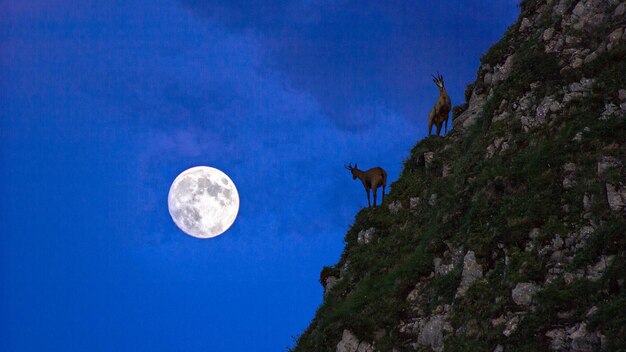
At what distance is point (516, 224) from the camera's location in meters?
21.5

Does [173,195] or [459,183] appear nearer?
[459,183]

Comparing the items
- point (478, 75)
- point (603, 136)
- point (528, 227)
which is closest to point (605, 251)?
point (528, 227)

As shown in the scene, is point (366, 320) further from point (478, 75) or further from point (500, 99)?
point (478, 75)

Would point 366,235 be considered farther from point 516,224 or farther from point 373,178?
point 516,224

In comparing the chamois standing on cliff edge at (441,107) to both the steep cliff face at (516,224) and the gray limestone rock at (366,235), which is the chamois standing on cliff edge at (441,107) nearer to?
the steep cliff face at (516,224)

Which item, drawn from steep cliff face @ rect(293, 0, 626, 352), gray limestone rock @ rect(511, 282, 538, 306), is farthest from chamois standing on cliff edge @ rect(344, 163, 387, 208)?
gray limestone rock @ rect(511, 282, 538, 306)

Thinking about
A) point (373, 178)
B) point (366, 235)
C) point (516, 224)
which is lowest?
point (516, 224)

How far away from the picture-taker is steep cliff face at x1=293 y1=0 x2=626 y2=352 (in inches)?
707

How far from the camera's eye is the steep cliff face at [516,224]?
17969 millimetres

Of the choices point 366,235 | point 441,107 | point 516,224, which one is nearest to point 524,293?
point 516,224

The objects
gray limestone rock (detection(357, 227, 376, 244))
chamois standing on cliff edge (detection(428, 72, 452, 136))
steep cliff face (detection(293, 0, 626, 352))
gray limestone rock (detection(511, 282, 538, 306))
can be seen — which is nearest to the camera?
steep cliff face (detection(293, 0, 626, 352))

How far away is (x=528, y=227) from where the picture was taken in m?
21.2

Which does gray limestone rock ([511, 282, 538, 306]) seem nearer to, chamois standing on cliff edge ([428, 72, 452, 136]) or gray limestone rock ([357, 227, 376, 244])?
gray limestone rock ([357, 227, 376, 244])

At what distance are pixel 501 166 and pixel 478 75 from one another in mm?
12108
